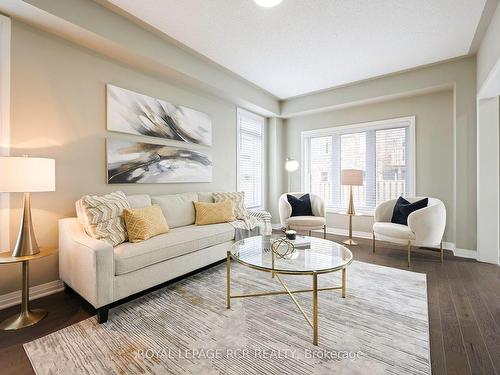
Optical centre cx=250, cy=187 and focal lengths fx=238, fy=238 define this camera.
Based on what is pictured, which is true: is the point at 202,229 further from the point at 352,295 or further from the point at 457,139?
the point at 457,139

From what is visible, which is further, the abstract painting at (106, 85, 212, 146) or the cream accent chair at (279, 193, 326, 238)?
the cream accent chair at (279, 193, 326, 238)

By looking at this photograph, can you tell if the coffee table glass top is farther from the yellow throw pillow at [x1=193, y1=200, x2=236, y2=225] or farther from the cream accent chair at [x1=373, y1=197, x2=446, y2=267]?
Result: the cream accent chair at [x1=373, y1=197, x2=446, y2=267]

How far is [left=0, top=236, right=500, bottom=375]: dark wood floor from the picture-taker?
1.46m

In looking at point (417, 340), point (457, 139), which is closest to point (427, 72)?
point (457, 139)

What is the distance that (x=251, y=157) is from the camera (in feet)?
16.4

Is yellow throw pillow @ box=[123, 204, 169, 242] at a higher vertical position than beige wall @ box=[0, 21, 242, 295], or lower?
lower

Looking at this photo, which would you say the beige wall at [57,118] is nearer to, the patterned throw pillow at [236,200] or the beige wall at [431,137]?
the patterned throw pillow at [236,200]

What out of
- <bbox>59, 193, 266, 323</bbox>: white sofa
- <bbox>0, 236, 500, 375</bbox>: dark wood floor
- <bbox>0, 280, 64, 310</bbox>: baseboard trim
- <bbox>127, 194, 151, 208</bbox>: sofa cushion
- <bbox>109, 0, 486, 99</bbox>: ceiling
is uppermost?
<bbox>109, 0, 486, 99</bbox>: ceiling

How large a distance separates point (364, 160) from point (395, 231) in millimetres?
1767

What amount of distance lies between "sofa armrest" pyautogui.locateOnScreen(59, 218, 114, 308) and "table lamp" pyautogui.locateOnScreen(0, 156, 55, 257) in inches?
10.2

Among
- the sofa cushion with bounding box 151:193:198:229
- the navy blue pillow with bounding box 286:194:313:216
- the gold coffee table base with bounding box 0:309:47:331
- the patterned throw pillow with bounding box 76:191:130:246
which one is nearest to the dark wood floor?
the gold coffee table base with bounding box 0:309:47:331

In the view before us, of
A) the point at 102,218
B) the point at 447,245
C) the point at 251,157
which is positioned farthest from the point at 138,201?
the point at 447,245

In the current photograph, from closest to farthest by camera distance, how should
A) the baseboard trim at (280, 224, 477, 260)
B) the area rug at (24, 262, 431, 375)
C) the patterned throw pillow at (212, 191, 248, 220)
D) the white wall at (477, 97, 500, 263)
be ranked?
the area rug at (24, 262, 431, 375), the white wall at (477, 97, 500, 263), the baseboard trim at (280, 224, 477, 260), the patterned throw pillow at (212, 191, 248, 220)

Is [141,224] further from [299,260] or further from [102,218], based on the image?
[299,260]
